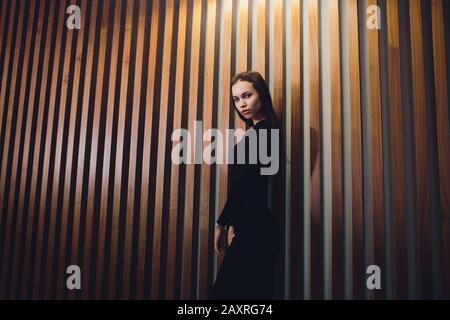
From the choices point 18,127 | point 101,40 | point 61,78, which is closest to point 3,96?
point 18,127

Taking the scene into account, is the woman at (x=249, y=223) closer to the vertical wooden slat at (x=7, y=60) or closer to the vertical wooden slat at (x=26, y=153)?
the vertical wooden slat at (x=26, y=153)

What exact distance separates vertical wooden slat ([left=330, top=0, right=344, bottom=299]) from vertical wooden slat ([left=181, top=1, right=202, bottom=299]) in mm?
846

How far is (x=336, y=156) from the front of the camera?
2008mm

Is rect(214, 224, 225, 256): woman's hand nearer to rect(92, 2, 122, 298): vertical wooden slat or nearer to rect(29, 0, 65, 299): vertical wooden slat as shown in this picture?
rect(92, 2, 122, 298): vertical wooden slat

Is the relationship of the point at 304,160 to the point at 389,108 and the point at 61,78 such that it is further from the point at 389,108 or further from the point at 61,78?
the point at 61,78

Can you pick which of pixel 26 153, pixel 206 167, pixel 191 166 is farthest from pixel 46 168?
pixel 206 167

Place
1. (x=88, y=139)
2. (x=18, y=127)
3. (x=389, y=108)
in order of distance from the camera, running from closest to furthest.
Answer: (x=389, y=108) < (x=88, y=139) < (x=18, y=127)

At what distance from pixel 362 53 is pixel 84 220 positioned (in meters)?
2.09

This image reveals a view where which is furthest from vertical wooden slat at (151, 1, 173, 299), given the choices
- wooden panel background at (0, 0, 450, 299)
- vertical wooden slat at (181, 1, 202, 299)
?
vertical wooden slat at (181, 1, 202, 299)

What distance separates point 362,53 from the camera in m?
2.09

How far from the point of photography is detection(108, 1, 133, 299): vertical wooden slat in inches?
89.0

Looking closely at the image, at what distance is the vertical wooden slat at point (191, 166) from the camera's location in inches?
83.9

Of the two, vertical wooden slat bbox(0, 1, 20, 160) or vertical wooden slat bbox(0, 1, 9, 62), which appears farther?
vertical wooden slat bbox(0, 1, 9, 62)

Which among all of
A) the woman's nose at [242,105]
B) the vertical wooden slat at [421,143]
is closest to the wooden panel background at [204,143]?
the vertical wooden slat at [421,143]
